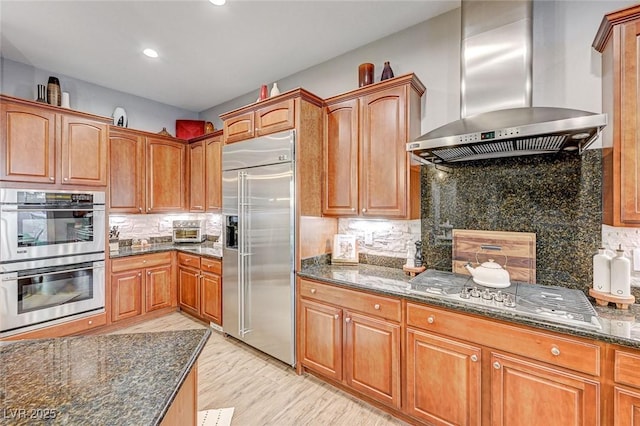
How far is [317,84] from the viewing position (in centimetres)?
322

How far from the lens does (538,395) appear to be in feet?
4.88

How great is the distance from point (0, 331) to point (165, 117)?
3.19 meters

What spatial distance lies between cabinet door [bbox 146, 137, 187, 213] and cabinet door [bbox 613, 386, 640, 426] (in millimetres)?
4670

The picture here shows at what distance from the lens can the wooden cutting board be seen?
6.69 feet

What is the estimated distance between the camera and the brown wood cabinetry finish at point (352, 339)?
2004 millimetres

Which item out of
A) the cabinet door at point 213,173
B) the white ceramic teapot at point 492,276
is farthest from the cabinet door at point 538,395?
the cabinet door at point 213,173

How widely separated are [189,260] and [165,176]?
4.32ft

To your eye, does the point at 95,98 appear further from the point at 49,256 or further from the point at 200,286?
the point at 200,286

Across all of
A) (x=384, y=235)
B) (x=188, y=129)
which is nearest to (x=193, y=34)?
(x=188, y=129)

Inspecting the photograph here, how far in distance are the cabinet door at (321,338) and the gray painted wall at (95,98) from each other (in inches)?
144

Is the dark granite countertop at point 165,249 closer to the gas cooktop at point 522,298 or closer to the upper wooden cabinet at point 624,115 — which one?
the gas cooktop at point 522,298

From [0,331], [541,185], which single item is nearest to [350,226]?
[541,185]

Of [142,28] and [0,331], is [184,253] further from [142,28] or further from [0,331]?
[142,28]

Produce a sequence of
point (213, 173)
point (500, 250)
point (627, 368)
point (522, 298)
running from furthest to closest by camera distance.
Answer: point (213, 173) < point (500, 250) < point (522, 298) < point (627, 368)
